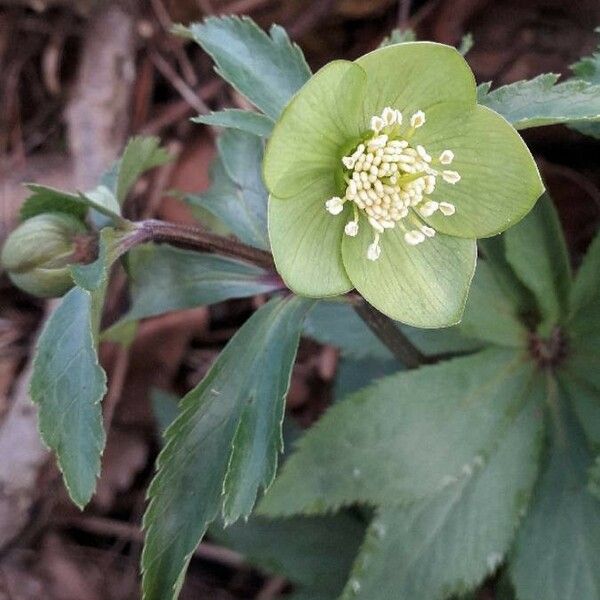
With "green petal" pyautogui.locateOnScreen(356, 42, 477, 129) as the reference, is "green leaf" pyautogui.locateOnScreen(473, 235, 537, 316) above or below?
below

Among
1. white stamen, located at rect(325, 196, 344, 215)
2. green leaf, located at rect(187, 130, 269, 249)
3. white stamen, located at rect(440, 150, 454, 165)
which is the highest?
white stamen, located at rect(440, 150, 454, 165)

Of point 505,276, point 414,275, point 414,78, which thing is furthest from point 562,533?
point 414,78

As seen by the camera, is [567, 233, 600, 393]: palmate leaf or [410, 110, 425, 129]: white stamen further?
[567, 233, 600, 393]: palmate leaf

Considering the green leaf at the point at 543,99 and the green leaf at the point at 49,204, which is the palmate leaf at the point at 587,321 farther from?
the green leaf at the point at 49,204

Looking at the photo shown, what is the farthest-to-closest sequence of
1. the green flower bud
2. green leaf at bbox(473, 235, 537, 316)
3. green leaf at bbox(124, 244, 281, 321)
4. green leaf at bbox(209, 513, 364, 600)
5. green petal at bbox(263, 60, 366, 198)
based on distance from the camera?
green leaf at bbox(209, 513, 364, 600), green leaf at bbox(473, 235, 537, 316), green leaf at bbox(124, 244, 281, 321), the green flower bud, green petal at bbox(263, 60, 366, 198)

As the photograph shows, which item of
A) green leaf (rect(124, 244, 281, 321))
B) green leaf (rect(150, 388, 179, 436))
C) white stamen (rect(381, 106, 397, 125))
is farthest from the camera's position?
green leaf (rect(150, 388, 179, 436))

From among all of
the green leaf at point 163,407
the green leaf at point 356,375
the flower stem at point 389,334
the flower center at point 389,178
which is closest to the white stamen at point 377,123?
the flower center at point 389,178

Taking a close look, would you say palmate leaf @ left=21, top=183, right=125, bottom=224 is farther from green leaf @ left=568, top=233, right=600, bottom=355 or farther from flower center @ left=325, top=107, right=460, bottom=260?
green leaf @ left=568, top=233, right=600, bottom=355

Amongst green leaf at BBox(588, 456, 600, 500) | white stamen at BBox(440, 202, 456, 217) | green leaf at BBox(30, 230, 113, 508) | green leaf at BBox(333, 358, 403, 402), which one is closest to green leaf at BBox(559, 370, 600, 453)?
green leaf at BBox(588, 456, 600, 500)
